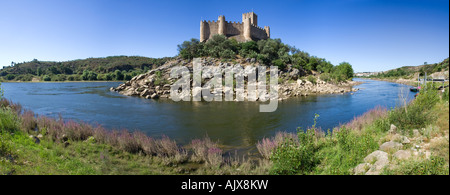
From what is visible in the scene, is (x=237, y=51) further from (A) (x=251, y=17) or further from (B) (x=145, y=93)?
(B) (x=145, y=93)

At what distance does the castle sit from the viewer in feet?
147

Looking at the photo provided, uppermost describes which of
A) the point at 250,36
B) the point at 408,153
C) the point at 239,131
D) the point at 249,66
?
the point at 250,36

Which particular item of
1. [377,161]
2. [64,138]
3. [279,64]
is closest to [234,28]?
[279,64]

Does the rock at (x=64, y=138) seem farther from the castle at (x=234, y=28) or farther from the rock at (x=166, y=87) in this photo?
the castle at (x=234, y=28)

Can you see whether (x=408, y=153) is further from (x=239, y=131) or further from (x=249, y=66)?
(x=249, y=66)

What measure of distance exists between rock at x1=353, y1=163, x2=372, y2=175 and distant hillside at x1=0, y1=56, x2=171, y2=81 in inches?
3217

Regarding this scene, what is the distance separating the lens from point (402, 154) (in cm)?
495

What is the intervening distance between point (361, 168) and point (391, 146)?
1.42m

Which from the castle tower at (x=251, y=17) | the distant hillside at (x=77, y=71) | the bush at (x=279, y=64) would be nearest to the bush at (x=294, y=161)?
the bush at (x=279, y=64)

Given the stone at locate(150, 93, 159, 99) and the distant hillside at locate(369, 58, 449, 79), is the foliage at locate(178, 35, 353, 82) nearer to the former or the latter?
the stone at locate(150, 93, 159, 99)

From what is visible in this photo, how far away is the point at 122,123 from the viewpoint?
14.0 metres

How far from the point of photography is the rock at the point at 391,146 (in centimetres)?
547
